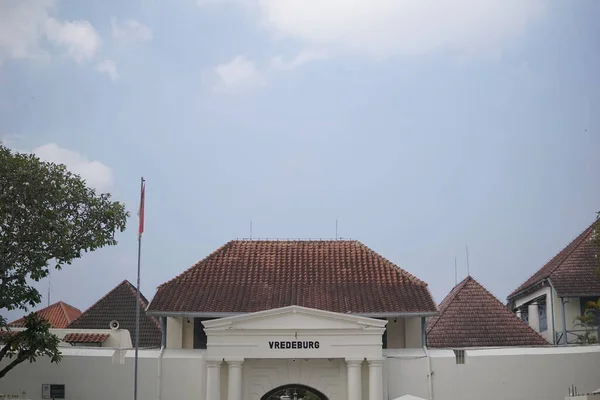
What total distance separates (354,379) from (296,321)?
10.1 ft

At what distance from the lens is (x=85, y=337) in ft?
130

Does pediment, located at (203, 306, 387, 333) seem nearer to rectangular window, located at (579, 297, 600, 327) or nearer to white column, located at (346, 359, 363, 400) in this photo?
white column, located at (346, 359, 363, 400)

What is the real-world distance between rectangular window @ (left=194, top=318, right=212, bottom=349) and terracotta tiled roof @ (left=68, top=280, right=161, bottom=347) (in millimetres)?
9046

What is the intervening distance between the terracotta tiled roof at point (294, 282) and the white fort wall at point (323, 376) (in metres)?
2.24

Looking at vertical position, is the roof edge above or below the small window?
above

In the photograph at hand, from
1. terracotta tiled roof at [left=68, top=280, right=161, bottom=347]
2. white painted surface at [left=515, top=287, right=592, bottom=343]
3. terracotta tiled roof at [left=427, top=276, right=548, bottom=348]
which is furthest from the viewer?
terracotta tiled roof at [left=68, top=280, right=161, bottom=347]

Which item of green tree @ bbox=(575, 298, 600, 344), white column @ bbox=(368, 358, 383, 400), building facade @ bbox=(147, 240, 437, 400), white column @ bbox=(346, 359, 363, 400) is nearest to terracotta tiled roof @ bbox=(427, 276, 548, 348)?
green tree @ bbox=(575, 298, 600, 344)

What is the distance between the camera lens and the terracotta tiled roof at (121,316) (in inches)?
1802

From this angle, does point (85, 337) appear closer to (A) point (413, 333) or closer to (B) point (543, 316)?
(A) point (413, 333)

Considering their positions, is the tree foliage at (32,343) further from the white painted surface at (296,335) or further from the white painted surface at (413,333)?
the white painted surface at (413,333)

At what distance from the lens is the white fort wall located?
34.2 meters

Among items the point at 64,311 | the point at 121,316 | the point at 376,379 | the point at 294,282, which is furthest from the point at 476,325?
the point at 64,311

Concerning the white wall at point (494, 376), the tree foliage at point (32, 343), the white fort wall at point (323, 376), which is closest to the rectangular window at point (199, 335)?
the white fort wall at point (323, 376)

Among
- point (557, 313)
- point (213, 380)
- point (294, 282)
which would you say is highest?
point (294, 282)
